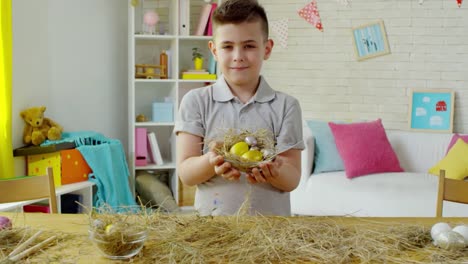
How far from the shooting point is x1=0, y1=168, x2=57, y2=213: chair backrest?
177cm

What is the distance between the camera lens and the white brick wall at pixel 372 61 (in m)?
4.40

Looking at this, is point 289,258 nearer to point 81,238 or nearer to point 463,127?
point 81,238

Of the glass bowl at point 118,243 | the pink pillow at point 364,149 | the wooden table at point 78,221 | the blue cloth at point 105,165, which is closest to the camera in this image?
the glass bowl at point 118,243

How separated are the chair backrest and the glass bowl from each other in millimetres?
699

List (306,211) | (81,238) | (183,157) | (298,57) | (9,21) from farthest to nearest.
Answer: (298,57) → (306,211) → (9,21) → (183,157) → (81,238)

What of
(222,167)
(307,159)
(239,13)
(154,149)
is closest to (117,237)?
(222,167)

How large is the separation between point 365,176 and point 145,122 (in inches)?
70.3

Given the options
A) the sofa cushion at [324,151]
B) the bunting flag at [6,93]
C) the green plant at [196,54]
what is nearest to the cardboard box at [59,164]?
the bunting flag at [6,93]

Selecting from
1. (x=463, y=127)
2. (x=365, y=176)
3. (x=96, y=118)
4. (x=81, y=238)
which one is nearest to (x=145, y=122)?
(x=96, y=118)

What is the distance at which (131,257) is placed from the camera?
1.16 metres

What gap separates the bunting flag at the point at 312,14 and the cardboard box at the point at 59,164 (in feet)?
7.33

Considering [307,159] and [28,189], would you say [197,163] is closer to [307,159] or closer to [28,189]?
[28,189]

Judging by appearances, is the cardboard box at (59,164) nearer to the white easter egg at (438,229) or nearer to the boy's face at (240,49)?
the boy's face at (240,49)

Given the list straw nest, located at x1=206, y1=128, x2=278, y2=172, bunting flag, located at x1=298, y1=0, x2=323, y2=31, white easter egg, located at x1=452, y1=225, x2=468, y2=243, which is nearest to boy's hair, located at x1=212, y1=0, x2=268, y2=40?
straw nest, located at x1=206, y1=128, x2=278, y2=172
